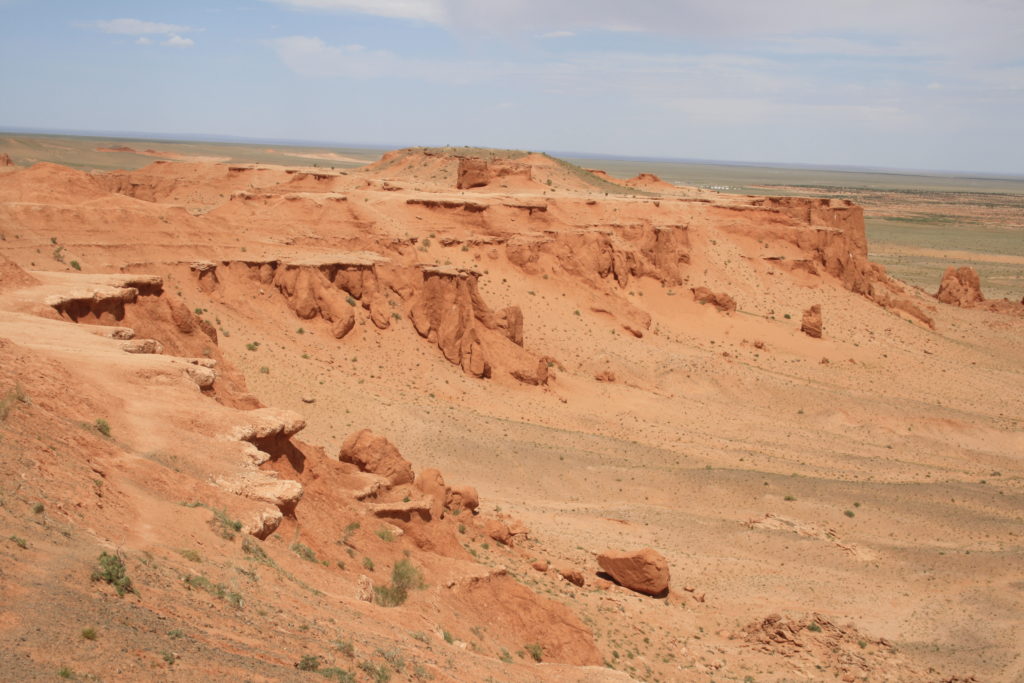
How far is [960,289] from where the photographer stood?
5234 centimetres

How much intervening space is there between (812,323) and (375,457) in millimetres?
28203

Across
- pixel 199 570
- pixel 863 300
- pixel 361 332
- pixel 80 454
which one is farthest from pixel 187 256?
pixel 863 300

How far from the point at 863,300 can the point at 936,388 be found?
943 cm

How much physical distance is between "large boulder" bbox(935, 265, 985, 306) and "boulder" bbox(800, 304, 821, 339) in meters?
17.0

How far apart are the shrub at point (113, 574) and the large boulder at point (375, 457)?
7.86 metres

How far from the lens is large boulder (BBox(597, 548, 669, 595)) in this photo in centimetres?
1703

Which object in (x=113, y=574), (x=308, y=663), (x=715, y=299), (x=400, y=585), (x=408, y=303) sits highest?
(x=113, y=574)

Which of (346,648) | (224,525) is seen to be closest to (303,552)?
(224,525)

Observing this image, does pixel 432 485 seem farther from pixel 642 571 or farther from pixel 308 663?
pixel 308 663

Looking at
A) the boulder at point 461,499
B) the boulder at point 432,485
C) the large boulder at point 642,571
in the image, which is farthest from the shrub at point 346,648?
the large boulder at point 642,571

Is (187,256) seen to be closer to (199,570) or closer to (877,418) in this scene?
(199,570)

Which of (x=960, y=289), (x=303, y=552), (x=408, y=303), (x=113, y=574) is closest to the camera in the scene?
(x=113, y=574)

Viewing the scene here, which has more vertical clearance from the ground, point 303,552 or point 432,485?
point 303,552

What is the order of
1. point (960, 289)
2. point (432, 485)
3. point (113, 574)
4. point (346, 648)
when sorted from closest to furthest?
point (113, 574)
point (346, 648)
point (432, 485)
point (960, 289)
